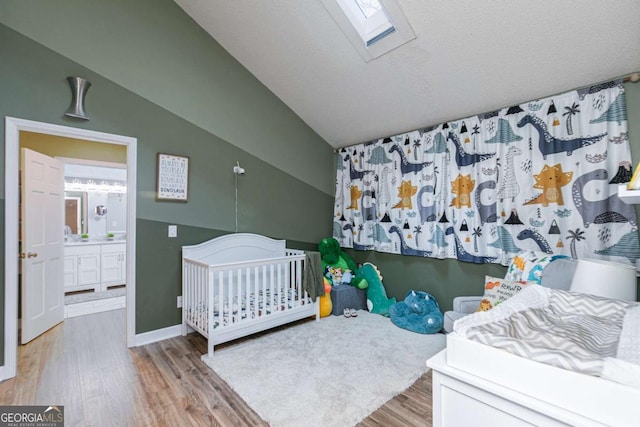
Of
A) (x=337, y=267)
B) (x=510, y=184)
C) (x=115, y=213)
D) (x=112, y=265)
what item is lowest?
(x=112, y=265)

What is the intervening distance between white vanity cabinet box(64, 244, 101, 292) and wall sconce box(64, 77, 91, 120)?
9.92 feet

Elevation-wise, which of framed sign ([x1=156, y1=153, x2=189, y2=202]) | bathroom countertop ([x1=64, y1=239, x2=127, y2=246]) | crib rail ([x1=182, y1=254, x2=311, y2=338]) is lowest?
crib rail ([x1=182, y1=254, x2=311, y2=338])

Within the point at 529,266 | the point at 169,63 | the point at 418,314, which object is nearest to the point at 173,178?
the point at 169,63

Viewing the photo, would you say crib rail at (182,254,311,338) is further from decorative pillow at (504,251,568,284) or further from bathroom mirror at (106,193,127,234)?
bathroom mirror at (106,193,127,234)

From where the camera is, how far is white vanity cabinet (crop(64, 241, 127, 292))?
14.3 feet

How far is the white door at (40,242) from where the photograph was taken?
8.65 ft

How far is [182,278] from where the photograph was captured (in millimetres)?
2902

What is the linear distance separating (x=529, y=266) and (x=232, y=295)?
252 centimetres

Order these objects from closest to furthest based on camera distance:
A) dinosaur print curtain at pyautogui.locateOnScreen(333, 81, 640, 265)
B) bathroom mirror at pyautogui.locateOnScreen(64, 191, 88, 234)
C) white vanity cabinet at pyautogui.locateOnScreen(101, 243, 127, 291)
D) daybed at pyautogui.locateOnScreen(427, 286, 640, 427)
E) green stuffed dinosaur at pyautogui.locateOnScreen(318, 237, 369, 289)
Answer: daybed at pyautogui.locateOnScreen(427, 286, 640, 427) → dinosaur print curtain at pyautogui.locateOnScreen(333, 81, 640, 265) → green stuffed dinosaur at pyautogui.locateOnScreen(318, 237, 369, 289) → white vanity cabinet at pyautogui.locateOnScreen(101, 243, 127, 291) → bathroom mirror at pyautogui.locateOnScreen(64, 191, 88, 234)

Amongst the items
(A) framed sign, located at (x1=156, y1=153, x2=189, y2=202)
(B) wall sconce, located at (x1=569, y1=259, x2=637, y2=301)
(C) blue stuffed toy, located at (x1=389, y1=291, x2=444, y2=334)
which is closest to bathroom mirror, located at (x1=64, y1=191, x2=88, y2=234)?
(A) framed sign, located at (x1=156, y1=153, x2=189, y2=202)

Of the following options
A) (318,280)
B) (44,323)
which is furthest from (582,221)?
(44,323)

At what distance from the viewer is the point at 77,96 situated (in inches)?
91.7

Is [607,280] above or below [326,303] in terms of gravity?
above

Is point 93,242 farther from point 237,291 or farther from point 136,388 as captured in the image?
point 136,388
